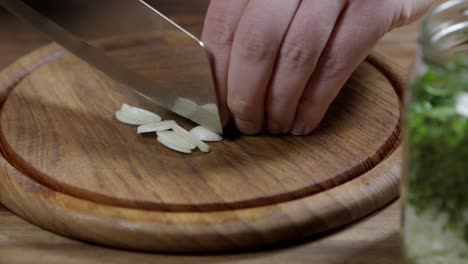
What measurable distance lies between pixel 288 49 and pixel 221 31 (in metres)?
0.10

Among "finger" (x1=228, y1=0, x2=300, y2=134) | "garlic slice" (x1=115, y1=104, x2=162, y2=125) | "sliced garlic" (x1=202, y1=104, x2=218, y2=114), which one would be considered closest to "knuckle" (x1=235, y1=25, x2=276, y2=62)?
"finger" (x1=228, y1=0, x2=300, y2=134)

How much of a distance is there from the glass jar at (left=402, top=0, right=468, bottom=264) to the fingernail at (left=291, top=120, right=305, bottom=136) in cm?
34

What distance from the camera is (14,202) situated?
2.86ft

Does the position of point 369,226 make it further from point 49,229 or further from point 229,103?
point 49,229

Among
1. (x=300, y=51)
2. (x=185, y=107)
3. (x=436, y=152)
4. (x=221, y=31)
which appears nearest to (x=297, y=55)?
(x=300, y=51)

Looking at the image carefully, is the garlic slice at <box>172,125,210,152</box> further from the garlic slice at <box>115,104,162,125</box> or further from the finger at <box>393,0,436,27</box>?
the finger at <box>393,0,436,27</box>

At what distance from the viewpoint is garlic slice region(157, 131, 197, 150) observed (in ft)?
3.19

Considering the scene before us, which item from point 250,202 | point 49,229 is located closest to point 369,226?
point 250,202

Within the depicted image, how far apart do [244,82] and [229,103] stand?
2.0 inches

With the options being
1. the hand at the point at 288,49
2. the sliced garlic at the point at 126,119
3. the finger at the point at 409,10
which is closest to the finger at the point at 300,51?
the hand at the point at 288,49

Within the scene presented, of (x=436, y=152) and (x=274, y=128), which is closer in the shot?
(x=436, y=152)

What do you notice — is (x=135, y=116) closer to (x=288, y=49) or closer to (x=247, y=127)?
(x=247, y=127)

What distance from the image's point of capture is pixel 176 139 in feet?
3.23

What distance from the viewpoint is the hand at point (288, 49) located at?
880 mm
